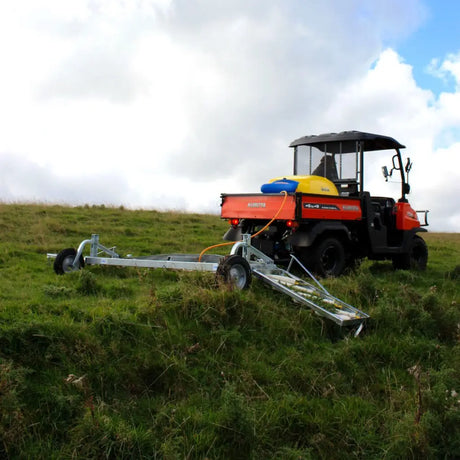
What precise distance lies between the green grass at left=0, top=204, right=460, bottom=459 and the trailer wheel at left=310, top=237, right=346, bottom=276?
1.48 m

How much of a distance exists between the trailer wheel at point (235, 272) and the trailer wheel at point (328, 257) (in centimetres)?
240

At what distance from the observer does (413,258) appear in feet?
38.1

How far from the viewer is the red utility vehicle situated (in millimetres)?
8914

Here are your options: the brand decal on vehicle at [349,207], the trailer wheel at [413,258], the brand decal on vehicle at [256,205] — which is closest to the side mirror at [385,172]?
the brand decal on vehicle at [349,207]

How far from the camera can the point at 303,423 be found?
15.1ft

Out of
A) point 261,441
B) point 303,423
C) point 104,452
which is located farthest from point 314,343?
point 104,452

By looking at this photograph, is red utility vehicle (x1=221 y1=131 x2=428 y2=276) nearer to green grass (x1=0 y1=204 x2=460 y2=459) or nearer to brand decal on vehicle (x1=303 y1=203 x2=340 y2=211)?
brand decal on vehicle (x1=303 y1=203 x2=340 y2=211)

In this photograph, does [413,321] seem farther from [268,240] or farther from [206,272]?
[268,240]

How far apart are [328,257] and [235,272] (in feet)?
10.5

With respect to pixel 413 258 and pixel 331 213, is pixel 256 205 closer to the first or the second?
pixel 331 213

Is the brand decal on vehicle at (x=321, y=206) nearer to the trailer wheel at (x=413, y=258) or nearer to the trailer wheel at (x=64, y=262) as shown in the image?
the trailer wheel at (x=413, y=258)

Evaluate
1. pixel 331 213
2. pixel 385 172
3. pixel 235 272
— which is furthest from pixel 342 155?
pixel 235 272

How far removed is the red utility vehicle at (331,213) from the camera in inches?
351

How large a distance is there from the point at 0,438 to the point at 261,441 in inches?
76.6
